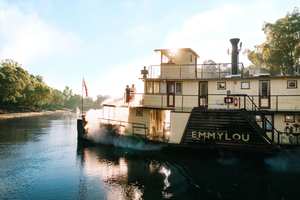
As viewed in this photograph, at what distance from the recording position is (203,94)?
3055cm

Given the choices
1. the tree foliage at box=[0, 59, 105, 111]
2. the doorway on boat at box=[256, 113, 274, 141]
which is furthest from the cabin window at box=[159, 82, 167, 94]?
the tree foliage at box=[0, 59, 105, 111]

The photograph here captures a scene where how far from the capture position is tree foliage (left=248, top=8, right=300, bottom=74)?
53844 mm

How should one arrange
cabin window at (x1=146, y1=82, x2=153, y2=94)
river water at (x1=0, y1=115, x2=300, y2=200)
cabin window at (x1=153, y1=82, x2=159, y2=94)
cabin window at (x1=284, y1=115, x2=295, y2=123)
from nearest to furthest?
river water at (x1=0, y1=115, x2=300, y2=200), cabin window at (x1=284, y1=115, x2=295, y2=123), cabin window at (x1=153, y1=82, x2=159, y2=94), cabin window at (x1=146, y1=82, x2=153, y2=94)

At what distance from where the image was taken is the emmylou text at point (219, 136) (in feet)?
88.3

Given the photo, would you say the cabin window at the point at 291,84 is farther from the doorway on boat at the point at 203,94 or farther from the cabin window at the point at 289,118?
the doorway on boat at the point at 203,94

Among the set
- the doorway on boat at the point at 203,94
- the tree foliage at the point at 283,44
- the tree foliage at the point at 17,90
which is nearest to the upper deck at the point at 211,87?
the doorway on boat at the point at 203,94

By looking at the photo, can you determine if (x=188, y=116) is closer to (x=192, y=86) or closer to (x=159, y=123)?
(x=192, y=86)

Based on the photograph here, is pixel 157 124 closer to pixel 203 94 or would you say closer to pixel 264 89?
pixel 203 94

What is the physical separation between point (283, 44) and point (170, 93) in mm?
31626

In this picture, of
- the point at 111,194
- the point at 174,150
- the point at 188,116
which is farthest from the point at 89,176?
the point at 188,116

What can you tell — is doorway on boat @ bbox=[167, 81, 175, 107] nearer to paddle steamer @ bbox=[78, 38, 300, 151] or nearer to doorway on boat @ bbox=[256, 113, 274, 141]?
paddle steamer @ bbox=[78, 38, 300, 151]

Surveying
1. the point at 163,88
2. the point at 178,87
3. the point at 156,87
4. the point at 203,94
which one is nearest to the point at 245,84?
the point at 203,94

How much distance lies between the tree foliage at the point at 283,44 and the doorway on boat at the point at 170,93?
96.7ft

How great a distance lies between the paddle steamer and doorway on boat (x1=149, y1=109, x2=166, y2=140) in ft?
0.68
